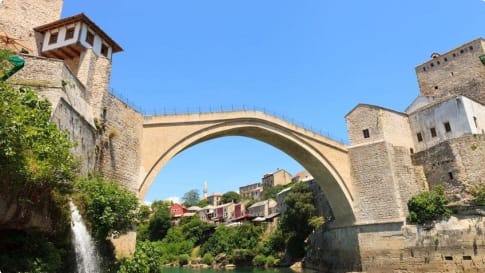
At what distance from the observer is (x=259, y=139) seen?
20094mm

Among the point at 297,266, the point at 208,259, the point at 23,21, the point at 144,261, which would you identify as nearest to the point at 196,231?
the point at 208,259

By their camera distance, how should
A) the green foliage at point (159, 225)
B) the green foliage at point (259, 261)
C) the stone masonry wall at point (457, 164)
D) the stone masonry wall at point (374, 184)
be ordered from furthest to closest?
the green foliage at point (159, 225), the green foliage at point (259, 261), the stone masonry wall at point (374, 184), the stone masonry wall at point (457, 164)

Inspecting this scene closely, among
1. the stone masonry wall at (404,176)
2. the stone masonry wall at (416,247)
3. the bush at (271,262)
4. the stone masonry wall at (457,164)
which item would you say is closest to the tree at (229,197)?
the bush at (271,262)

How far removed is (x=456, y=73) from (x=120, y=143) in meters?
29.3

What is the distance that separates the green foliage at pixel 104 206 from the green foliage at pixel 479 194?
16.5 m

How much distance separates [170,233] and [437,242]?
111ft

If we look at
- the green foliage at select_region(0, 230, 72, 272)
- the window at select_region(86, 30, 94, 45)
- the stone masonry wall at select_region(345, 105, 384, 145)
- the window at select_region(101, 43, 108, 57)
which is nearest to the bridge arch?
the stone masonry wall at select_region(345, 105, 384, 145)

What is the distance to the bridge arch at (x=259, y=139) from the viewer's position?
48.1 ft

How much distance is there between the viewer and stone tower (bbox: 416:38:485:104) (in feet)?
94.9

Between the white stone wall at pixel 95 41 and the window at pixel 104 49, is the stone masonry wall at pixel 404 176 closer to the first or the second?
the window at pixel 104 49

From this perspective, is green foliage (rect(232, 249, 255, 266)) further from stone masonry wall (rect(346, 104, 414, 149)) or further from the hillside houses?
stone masonry wall (rect(346, 104, 414, 149))

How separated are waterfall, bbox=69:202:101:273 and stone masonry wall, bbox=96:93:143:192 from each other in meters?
3.41

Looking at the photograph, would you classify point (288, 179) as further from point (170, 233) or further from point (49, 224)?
point (49, 224)

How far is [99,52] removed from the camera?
544 inches
